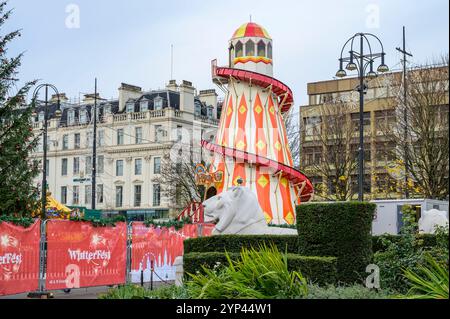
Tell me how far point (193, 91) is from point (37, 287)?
55182 millimetres

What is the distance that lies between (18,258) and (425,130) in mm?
22418

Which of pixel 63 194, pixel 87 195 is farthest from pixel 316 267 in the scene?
pixel 63 194

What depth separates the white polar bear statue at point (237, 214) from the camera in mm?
18906

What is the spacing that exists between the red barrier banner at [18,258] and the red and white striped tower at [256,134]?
60.2ft

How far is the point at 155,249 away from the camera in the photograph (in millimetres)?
24344

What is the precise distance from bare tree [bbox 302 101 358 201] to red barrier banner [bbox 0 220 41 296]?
1183 inches

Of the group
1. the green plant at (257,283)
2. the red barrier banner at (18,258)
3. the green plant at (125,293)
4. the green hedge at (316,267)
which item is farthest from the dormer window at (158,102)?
the green plant at (257,283)

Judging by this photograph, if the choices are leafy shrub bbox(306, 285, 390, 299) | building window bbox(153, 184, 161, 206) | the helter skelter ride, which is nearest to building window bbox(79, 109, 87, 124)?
building window bbox(153, 184, 161, 206)

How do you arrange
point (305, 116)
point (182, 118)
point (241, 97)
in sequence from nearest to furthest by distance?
point (241, 97) → point (305, 116) → point (182, 118)

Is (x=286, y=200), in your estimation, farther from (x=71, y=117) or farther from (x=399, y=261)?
(x=71, y=117)

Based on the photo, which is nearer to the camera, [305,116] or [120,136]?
[305,116]
